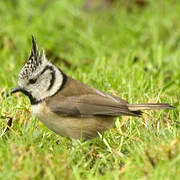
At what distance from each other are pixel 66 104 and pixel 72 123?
0.20 meters

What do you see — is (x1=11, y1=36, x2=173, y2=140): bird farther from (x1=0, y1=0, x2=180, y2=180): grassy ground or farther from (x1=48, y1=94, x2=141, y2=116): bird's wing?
(x1=0, y1=0, x2=180, y2=180): grassy ground

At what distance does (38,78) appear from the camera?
468cm

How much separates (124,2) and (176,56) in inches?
102

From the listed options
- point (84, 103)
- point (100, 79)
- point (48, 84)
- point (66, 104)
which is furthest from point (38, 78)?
point (100, 79)

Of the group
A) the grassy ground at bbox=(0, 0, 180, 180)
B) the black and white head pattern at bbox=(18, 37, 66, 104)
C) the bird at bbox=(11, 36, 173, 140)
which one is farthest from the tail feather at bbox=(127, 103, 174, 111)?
the black and white head pattern at bbox=(18, 37, 66, 104)

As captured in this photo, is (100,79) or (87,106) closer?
(87,106)

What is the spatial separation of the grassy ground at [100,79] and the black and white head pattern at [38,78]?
0.29 m

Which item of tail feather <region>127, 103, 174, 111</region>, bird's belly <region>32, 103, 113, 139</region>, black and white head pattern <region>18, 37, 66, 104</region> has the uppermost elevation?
black and white head pattern <region>18, 37, 66, 104</region>

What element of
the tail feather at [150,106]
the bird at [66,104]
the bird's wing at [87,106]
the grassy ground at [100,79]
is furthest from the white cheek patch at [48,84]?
the tail feather at [150,106]

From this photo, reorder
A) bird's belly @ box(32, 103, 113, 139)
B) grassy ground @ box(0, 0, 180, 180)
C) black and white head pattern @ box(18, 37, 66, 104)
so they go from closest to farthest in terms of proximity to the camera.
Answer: grassy ground @ box(0, 0, 180, 180) → bird's belly @ box(32, 103, 113, 139) → black and white head pattern @ box(18, 37, 66, 104)

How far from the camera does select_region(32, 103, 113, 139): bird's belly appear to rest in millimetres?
4480

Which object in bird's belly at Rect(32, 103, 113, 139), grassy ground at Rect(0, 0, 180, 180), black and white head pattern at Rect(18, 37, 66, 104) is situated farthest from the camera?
black and white head pattern at Rect(18, 37, 66, 104)

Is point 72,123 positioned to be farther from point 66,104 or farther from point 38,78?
point 38,78

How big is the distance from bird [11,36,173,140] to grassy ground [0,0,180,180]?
0.15 metres
